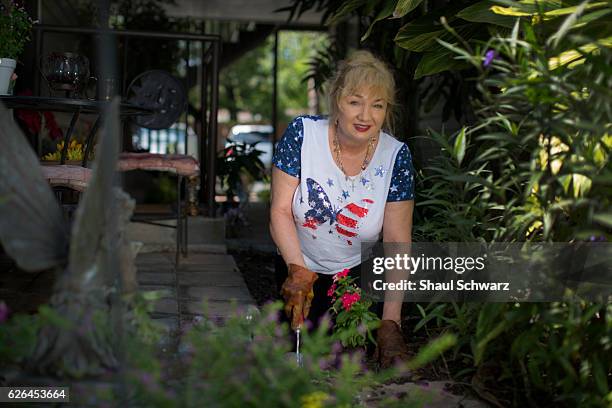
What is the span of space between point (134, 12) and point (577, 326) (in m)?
5.84

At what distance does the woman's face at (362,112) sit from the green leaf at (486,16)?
0.43 meters

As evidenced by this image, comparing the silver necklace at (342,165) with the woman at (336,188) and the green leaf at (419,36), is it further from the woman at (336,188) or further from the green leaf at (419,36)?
the green leaf at (419,36)

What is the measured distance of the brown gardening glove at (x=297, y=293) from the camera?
2.18 meters

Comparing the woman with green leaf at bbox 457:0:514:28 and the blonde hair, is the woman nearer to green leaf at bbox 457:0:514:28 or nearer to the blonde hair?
the blonde hair

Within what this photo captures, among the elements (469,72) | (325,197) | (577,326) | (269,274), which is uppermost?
(469,72)

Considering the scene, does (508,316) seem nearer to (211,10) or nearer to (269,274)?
(269,274)

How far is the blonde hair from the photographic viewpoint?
2258 millimetres

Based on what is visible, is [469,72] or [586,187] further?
[469,72]

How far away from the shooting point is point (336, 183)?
244 centimetres

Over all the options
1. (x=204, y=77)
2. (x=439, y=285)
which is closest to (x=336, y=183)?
(x=439, y=285)

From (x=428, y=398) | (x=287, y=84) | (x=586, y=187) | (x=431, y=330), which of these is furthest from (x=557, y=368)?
(x=287, y=84)

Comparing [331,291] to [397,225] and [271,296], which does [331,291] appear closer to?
[397,225]

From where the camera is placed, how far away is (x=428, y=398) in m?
1.29

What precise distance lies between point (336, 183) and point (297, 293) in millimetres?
426
